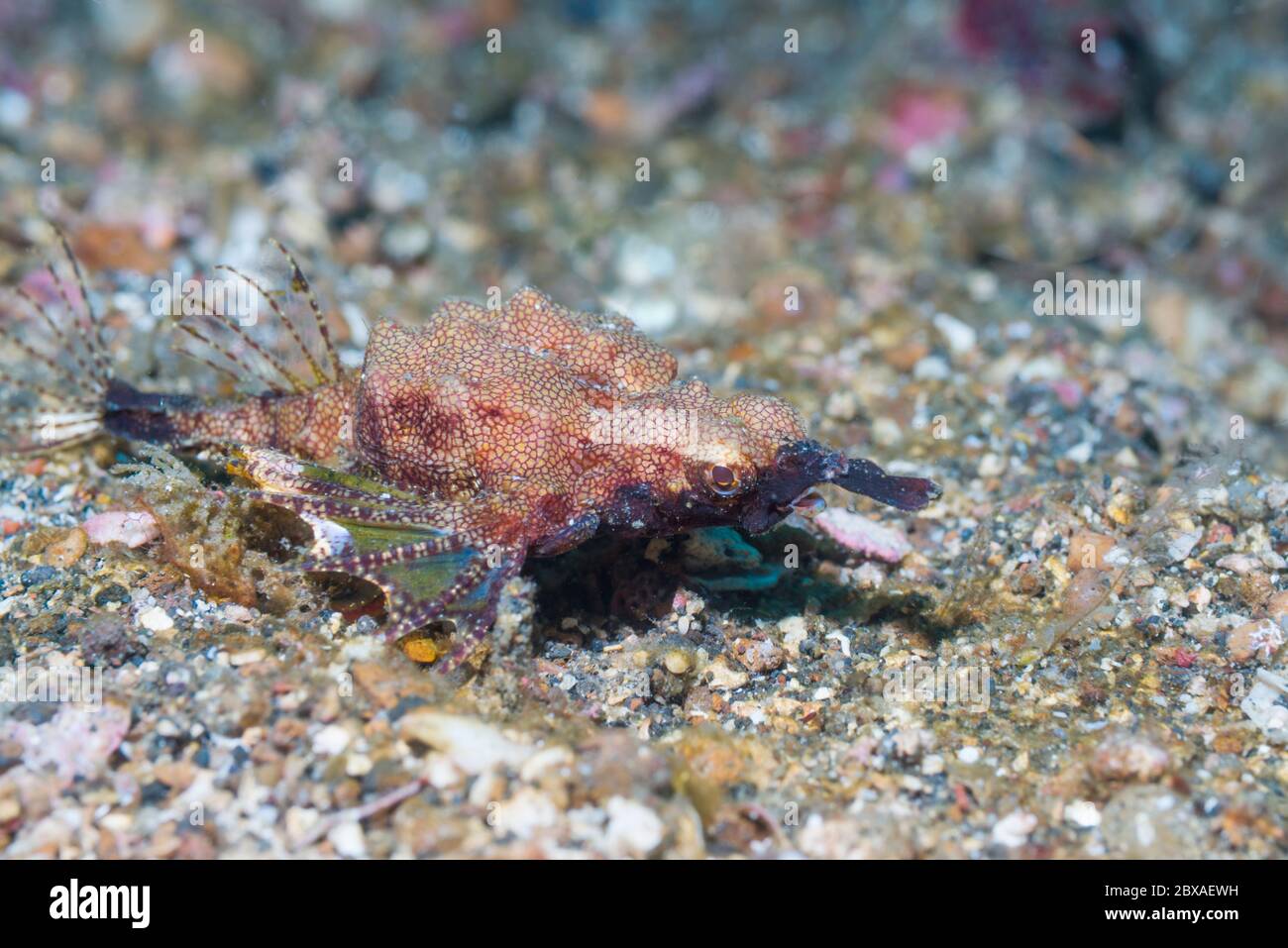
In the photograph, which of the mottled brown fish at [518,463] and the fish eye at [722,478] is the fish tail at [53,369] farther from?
the fish eye at [722,478]

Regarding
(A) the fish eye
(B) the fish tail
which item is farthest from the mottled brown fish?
(B) the fish tail

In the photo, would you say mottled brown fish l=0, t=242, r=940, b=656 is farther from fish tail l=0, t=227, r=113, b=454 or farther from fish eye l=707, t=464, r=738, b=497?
fish tail l=0, t=227, r=113, b=454

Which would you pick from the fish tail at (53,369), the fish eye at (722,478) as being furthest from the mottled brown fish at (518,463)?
the fish tail at (53,369)

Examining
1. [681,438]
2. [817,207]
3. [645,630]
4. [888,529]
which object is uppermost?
[817,207]

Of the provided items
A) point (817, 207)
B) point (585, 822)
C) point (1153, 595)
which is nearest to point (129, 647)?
point (585, 822)

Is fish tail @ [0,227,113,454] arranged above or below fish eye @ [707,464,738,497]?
above

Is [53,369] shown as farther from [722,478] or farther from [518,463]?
[722,478]

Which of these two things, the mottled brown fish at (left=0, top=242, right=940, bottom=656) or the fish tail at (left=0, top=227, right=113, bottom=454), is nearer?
the mottled brown fish at (left=0, top=242, right=940, bottom=656)

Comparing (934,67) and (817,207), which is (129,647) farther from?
(934,67)
